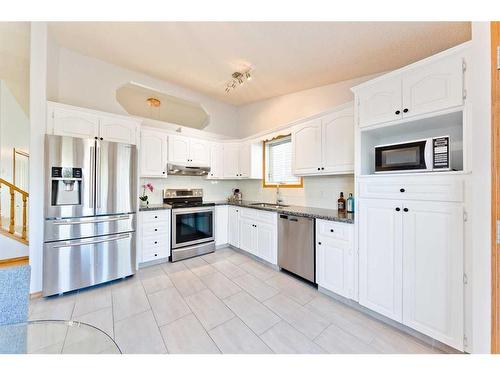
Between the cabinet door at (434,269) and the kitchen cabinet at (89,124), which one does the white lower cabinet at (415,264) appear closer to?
the cabinet door at (434,269)

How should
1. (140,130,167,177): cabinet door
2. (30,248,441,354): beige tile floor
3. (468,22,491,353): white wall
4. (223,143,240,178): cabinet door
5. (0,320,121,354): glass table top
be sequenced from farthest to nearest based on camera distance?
1. (223,143,240,178): cabinet door
2. (140,130,167,177): cabinet door
3. (30,248,441,354): beige tile floor
4. (468,22,491,353): white wall
5. (0,320,121,354): glass table top

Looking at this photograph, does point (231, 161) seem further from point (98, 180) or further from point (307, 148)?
point (98, 180)

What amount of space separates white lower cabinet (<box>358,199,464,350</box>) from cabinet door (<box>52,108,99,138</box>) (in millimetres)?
3266

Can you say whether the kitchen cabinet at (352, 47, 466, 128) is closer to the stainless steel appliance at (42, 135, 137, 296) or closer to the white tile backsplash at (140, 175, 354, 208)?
the white tile backsplash at (140, 175, 354, 208)

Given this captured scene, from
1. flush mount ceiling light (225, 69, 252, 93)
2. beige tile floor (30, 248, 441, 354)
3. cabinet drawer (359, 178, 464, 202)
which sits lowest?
beige tile floor (30, 248, 441, 354)

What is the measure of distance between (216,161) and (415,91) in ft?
10.1

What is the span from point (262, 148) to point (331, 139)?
1.66m

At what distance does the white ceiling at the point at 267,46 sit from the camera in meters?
1.86

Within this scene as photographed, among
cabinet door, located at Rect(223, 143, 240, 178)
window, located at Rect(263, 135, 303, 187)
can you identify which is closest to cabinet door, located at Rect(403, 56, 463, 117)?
window, located at Rect(263, 135, 303, 187)

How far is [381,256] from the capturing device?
1.72m

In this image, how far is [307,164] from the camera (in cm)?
267

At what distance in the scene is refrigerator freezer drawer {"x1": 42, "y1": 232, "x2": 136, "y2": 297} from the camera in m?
2.08

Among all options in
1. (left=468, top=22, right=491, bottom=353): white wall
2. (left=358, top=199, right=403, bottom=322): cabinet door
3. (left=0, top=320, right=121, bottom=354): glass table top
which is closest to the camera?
(left=0, top=320, right=121, bottom=354): glass table top

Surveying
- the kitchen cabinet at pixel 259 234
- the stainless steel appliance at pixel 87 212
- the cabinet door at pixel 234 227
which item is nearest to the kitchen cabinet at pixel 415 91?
the kitchen cabinet at pixel 259 234
